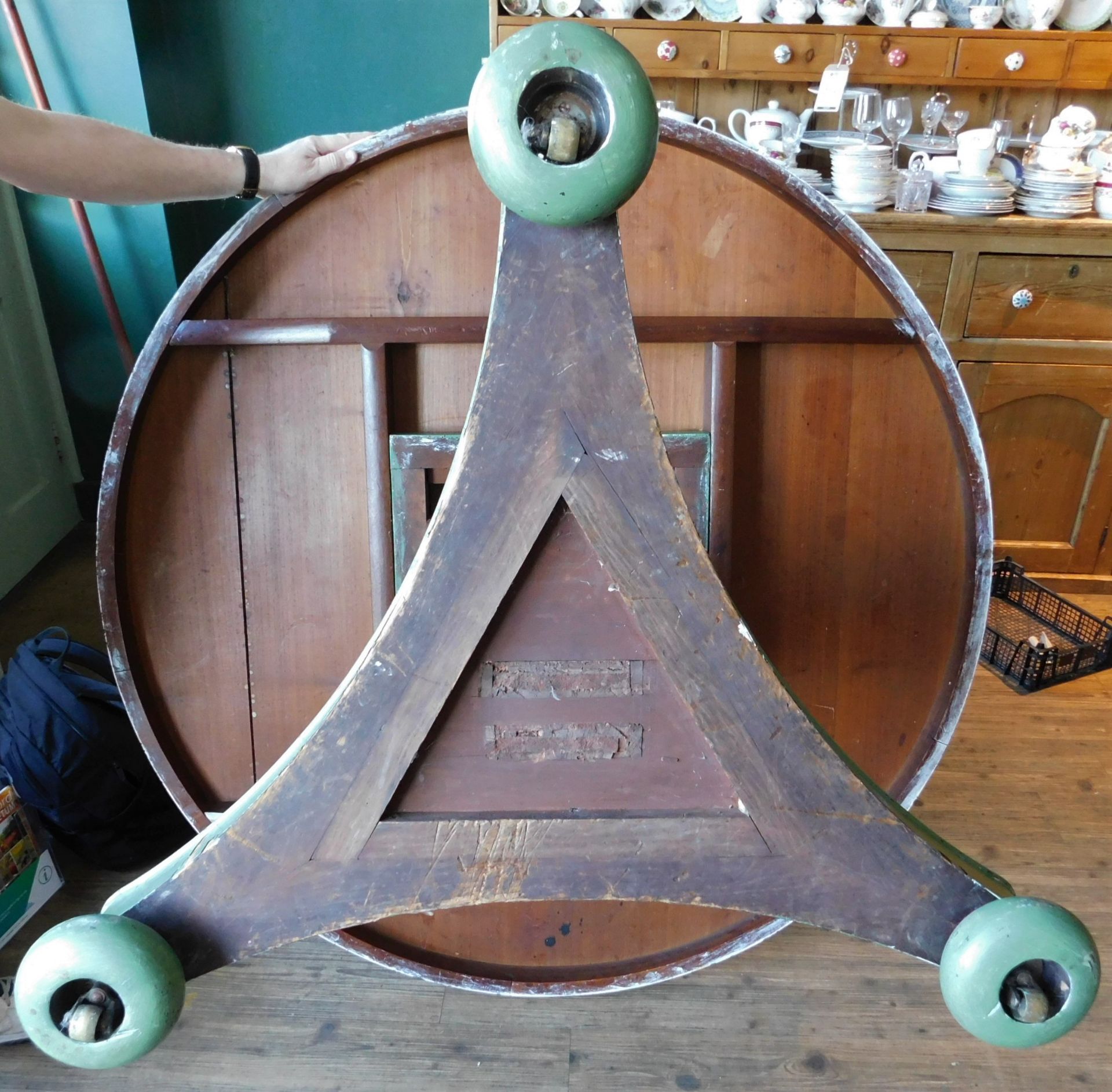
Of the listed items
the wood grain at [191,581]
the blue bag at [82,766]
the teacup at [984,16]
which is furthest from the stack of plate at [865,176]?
the blue bag at [82,766]

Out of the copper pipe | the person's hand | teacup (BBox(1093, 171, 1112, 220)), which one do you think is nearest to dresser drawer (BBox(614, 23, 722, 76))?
teacup (BBox(1093, 171, 1112, 220))

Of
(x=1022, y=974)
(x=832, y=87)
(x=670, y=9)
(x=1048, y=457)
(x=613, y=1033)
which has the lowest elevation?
(x=613, y=1033)

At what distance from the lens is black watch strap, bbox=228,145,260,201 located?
114 centimetres

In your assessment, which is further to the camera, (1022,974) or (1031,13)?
(1031,13)

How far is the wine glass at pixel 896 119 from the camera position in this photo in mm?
2576

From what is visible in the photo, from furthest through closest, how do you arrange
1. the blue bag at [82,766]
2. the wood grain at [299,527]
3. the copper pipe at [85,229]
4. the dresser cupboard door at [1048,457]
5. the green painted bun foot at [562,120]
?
the dresser cupboard door at [1048,457], the copper pipe at [85,229], the blue bag at [82,766], the wood grain at [299,527], the green painted bun foot at [562,120]

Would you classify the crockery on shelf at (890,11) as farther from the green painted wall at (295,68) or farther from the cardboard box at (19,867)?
the cardboard box at (19,867)

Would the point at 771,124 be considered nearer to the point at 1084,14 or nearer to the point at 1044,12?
the point at 1044,12

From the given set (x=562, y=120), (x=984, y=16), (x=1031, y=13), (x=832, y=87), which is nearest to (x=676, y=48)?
(x=832, y=87)

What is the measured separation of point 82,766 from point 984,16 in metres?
2.86

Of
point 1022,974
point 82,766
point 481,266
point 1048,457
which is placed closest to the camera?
point 1022,974

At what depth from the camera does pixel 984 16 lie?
251 centimetres

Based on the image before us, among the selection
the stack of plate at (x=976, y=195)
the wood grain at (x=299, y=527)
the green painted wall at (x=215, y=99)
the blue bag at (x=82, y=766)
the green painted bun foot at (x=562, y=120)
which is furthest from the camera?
the green painted wall at (x=215, y=99)

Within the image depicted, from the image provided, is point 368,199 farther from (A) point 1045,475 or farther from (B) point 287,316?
(A) point 1045,475
